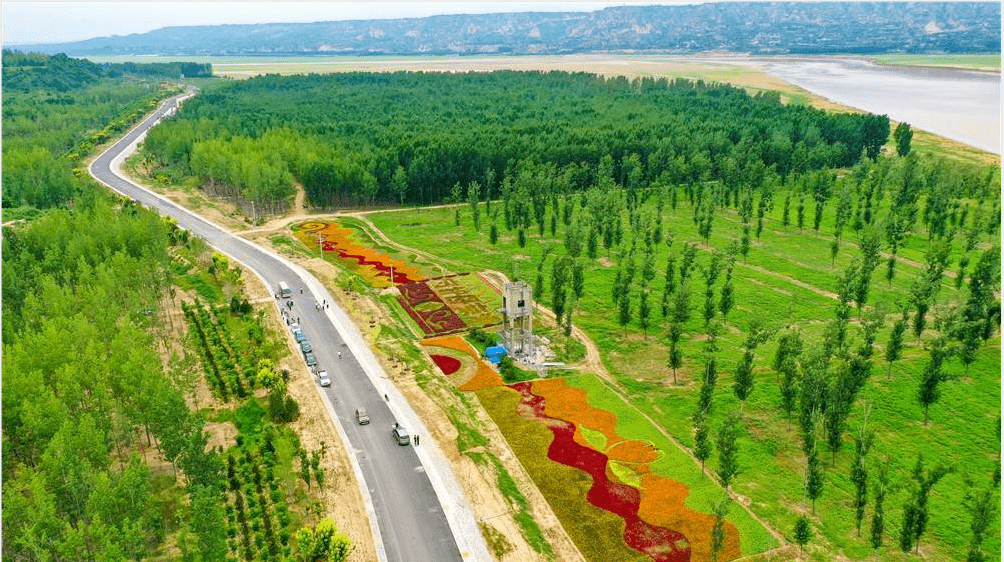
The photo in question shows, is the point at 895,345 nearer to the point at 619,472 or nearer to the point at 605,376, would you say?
the point at 605,376

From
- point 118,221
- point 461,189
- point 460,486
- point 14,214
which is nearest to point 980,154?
point 461,189

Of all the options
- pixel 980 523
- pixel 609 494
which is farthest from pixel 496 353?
pixel 980 523

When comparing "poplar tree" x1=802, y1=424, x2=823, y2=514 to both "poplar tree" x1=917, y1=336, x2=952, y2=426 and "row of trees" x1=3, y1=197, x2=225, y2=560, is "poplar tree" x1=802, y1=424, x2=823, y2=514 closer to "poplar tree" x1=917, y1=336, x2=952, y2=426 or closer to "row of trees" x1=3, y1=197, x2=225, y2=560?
"poplar tree" x1=917, y1=336, x2=952, y2=426

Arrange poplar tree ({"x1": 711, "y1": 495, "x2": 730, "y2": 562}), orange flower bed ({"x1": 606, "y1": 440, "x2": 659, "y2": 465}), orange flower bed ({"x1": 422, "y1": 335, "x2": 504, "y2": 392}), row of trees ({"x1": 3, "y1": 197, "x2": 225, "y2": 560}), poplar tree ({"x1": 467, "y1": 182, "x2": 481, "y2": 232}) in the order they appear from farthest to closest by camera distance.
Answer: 1. poplar tree ({"x1": 467, "y1": 182, "x2": 481, "y2": 232})
2. orange flower bed ({"x1": 422, "y1": 335, "x2": 504, "y2": 392})
3. orange flower bed ({"x1": 606, "y1": 440, "x2": 659, "y2": 465})
4. poplar tree ({"x1": 711, "y1": 495, "x2": 730, "y2": 562})
5. row of trees ({"x1": 3, "y1": 197, "x2": 225, "y2": 560})

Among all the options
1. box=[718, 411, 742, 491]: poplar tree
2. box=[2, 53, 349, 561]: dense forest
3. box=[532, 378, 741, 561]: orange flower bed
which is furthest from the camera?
box=[718, 411, 742, 491]: poplar tree

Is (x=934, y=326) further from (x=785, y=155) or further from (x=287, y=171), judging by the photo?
(x=287, y=171)

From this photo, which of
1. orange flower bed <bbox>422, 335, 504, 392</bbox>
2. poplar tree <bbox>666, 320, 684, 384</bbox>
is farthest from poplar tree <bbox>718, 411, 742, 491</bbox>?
orange flower bed <bbox>422, 335, 504, 392</bbox>
